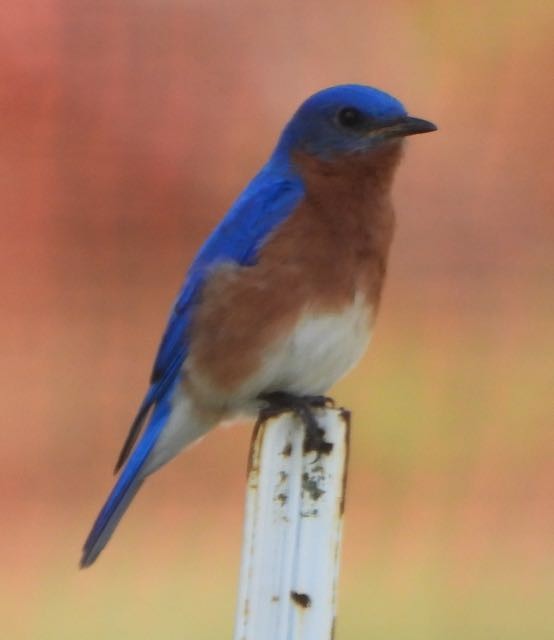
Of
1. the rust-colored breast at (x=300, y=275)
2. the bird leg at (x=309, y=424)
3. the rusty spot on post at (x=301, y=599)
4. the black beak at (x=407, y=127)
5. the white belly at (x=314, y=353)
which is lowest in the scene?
the rusty spot on post at (x=301, y=599)

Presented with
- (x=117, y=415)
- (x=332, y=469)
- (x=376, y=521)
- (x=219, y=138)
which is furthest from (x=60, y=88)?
(x=332, y=469)

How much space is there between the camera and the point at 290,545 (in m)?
1.79

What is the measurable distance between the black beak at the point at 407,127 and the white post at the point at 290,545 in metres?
1.11

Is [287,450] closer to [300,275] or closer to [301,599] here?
[301,599]

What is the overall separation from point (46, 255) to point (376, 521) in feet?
3.95

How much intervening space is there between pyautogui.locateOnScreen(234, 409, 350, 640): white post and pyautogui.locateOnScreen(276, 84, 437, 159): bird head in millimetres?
1144

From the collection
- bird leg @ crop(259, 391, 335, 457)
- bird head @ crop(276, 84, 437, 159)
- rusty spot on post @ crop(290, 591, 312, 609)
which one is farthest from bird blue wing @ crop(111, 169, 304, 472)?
rusty spot on post @ crop(290, 591, 312, 609)

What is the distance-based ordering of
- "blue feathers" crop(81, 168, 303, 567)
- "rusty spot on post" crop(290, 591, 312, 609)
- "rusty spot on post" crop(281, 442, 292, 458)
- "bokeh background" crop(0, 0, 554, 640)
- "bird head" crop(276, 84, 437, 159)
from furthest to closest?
"bokeh background" crop(0, 0, 554, 640)
"bird head" crop(276, 84, 437, 159)
"blue feathers" crop(81, 168, 303, 567)
"rusty spot on post" crop(281, 442, 292, 458)
"rusty spot on post" crop(290, 591, 312, 609)

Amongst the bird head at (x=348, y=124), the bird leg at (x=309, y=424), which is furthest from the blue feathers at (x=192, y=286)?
the bird leg at (x=309, y=424)

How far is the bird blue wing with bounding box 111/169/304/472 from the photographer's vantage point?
279 cm

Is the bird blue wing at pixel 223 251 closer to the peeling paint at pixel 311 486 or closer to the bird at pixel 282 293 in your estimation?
the bird at pixel 282 293

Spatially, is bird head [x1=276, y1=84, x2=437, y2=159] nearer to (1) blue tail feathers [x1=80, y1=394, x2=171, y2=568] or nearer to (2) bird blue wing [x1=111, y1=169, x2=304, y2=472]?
(2) bird blue wing [x1=111, y1=169, x2=304, y2=472]

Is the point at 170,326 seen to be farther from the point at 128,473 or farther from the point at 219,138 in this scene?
the point at 219,138

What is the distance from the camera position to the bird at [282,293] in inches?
107
